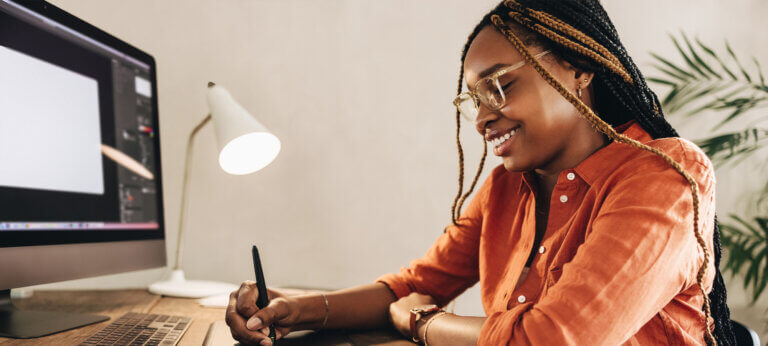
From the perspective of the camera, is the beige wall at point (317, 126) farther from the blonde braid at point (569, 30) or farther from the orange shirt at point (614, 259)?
the blonde braid at point (569, 30)

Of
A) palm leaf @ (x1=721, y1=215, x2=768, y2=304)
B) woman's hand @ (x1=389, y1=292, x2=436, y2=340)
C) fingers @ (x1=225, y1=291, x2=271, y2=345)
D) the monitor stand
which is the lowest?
palm leaf @ (x1=721, y1=215, x2=768, y2=304)

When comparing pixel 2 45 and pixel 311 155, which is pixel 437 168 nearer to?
pixel 311 155

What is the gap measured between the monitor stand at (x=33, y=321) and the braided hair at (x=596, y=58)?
913 mm

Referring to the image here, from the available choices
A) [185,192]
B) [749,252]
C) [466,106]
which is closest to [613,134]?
[466,106]

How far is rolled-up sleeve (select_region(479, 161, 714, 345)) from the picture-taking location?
637mm

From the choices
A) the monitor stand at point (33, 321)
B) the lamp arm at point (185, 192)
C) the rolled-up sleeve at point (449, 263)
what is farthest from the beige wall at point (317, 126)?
the monitor stand at point (33, 321)

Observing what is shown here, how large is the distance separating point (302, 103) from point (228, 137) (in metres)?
0.51

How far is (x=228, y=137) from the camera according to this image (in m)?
1.10

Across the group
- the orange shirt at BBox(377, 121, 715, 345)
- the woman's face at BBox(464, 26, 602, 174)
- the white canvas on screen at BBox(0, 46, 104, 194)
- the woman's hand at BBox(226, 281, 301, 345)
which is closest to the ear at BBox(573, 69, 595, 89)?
the woman's face at BBox(464, 26, 602, 174)

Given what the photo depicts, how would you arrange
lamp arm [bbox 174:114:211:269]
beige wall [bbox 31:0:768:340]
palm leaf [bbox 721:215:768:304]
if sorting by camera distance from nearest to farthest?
1. lamp arm [bbox 174:114:211:269]
2. beige wall [bbox 31:0:768:340]
3. palm leaf [bbox 721:215:768:304]

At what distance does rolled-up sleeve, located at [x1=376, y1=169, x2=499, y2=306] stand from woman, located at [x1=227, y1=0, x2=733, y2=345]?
0.12ft

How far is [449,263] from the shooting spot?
113 centimetres

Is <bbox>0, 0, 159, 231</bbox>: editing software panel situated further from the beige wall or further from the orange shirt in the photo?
the orange shirt

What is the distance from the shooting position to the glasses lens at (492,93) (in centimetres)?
85
